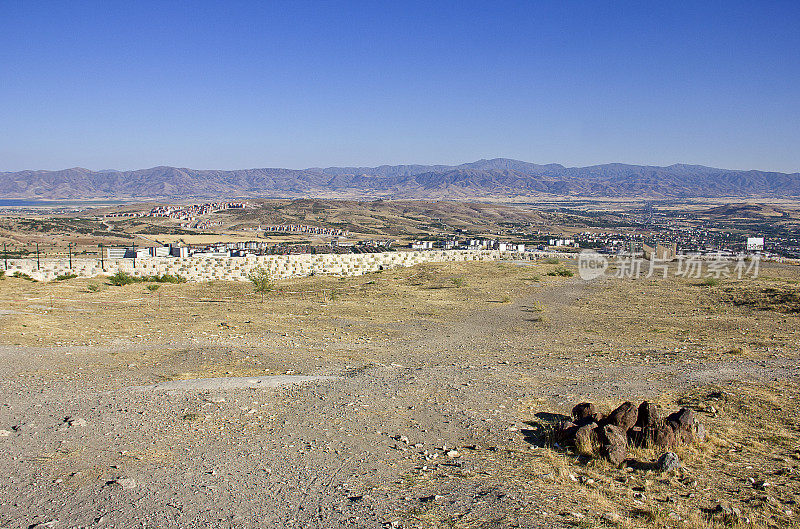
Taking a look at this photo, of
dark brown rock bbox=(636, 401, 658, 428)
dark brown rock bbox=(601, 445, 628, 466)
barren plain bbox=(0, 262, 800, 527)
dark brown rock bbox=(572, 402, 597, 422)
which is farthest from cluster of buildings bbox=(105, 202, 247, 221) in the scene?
dark brown rock bbox=(601, 445, 628, 466)

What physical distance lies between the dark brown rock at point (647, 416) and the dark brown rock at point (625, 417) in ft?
0.19

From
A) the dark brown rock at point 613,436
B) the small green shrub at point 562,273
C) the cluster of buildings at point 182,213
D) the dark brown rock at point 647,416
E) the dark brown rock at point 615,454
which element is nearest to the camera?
the dark brown rock at point 615,454

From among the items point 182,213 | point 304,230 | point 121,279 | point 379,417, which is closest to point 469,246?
point 304,230

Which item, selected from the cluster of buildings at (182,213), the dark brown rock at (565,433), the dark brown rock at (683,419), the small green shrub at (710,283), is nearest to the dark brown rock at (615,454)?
the dark brown rock at (565,433)

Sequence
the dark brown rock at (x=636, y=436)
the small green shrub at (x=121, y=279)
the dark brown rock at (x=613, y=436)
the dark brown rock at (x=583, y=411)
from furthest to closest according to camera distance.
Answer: the small green shrub at (x=121, y=279) → the dark brown rock at (x=583, y=411) → the dark brown rock at (x=636, y=436) → the dark brown rock at (x=613, y=436)

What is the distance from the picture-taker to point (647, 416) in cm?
671

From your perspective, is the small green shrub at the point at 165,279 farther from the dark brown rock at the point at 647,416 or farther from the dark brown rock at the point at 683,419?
the dark brown rock at the point at 683,419

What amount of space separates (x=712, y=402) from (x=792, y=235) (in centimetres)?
7811

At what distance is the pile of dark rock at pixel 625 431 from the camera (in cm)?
632

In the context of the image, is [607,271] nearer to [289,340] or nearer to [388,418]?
[289,340]

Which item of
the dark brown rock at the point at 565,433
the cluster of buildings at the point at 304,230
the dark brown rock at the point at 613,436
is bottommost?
the cluster of buildings at the point at 304,230

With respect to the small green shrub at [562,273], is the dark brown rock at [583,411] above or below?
above

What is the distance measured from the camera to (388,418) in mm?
7551

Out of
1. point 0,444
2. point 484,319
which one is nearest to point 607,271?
point 484,319
